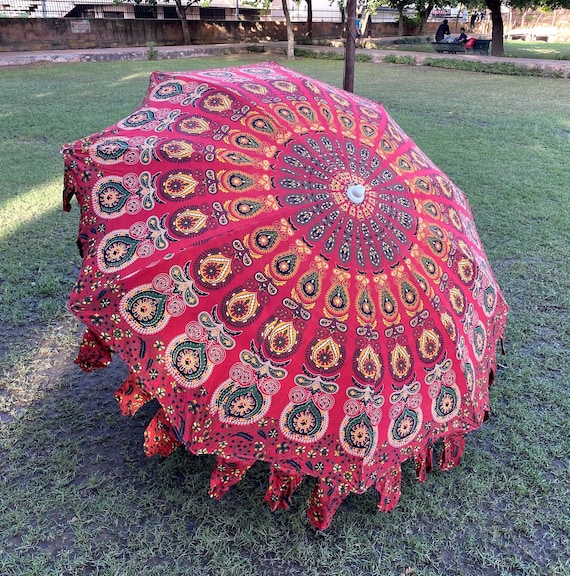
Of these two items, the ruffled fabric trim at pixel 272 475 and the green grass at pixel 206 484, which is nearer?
the ruffled fabric trim at pixel 272 475

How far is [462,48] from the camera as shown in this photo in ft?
66.5

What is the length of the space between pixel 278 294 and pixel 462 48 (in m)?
21.8

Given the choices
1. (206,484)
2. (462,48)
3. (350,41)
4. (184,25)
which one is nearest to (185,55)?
(184,25)

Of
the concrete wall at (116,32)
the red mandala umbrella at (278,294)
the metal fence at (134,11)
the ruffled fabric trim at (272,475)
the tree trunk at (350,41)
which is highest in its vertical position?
the metal fence at (134,11)

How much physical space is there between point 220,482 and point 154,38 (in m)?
22.2

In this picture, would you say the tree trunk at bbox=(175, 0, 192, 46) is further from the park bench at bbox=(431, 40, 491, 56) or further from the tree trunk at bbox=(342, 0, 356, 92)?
the tree trunk at bbox=(342, 0, 356, 92)

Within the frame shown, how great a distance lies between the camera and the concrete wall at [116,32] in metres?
17.3

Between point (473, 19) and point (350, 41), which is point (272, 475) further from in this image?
point (473, 19)

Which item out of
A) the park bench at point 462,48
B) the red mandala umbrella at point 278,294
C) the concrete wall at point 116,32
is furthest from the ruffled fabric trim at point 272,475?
the park bench at point 462,48

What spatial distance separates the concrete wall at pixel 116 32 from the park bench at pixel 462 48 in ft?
25.1

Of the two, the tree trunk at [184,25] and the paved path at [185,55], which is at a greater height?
the tree trunk at [184,25]

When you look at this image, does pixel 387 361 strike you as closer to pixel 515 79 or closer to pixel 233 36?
pixel 515 79

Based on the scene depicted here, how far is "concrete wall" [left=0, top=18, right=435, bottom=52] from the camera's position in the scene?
17.3 metres

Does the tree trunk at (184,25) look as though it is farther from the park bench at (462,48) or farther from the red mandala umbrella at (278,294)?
the red mandala umbrella at (278,294)
